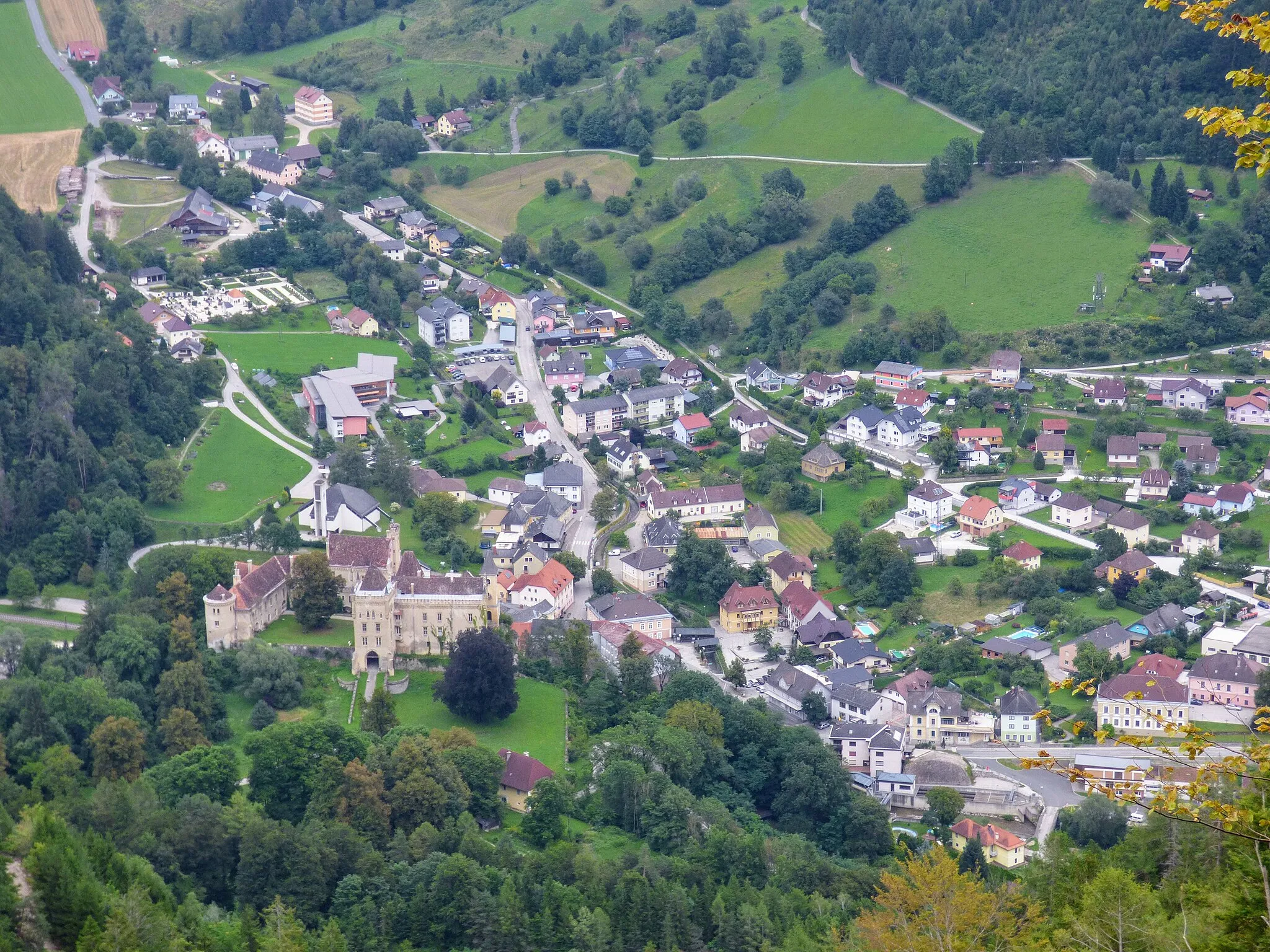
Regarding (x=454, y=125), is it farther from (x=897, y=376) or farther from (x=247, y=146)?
(x=897, y=376)

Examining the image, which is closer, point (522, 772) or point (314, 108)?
point (522, 772)

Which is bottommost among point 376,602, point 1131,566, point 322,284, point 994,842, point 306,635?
point 322,284

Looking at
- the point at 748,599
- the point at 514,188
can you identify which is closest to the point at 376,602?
the point at 748,599

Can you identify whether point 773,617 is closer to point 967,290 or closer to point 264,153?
point 967,290

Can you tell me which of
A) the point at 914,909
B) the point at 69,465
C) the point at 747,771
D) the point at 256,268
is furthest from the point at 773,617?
the point at 256,268

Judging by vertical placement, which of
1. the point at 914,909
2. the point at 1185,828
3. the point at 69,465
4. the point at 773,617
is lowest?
the point at 773,617
